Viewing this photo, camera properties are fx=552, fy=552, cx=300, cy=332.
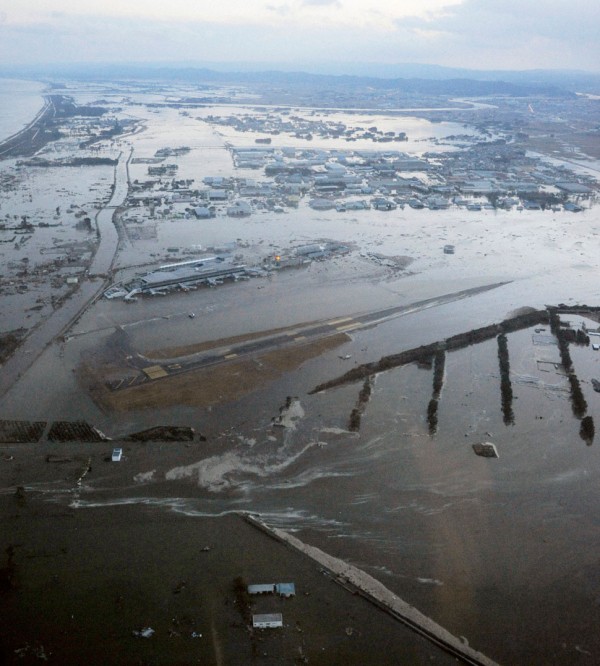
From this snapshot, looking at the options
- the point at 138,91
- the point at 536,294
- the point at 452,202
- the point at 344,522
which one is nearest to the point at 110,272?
the point at 344,522

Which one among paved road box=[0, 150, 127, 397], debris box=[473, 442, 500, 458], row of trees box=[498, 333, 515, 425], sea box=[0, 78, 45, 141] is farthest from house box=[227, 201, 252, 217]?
sea box=[0, 78, 45, 141]

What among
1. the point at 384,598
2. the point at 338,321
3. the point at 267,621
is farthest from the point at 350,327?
the point at 267,621

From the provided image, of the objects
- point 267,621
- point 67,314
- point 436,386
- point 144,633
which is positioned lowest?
point 144,633

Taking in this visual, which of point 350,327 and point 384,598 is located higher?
point 350,327

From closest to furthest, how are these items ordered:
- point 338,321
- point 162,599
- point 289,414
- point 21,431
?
point 162,599, point 21,431, point 289,414, point 338,321

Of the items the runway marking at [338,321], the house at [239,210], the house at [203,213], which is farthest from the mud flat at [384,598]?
the house at [239,210]

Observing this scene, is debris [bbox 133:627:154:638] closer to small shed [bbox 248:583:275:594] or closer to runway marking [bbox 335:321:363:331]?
small shed [bbox 248:583:275:594]

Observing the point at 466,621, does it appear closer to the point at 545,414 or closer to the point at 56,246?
the point at 545,414

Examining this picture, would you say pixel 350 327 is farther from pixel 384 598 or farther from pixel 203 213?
pixel 203 213
